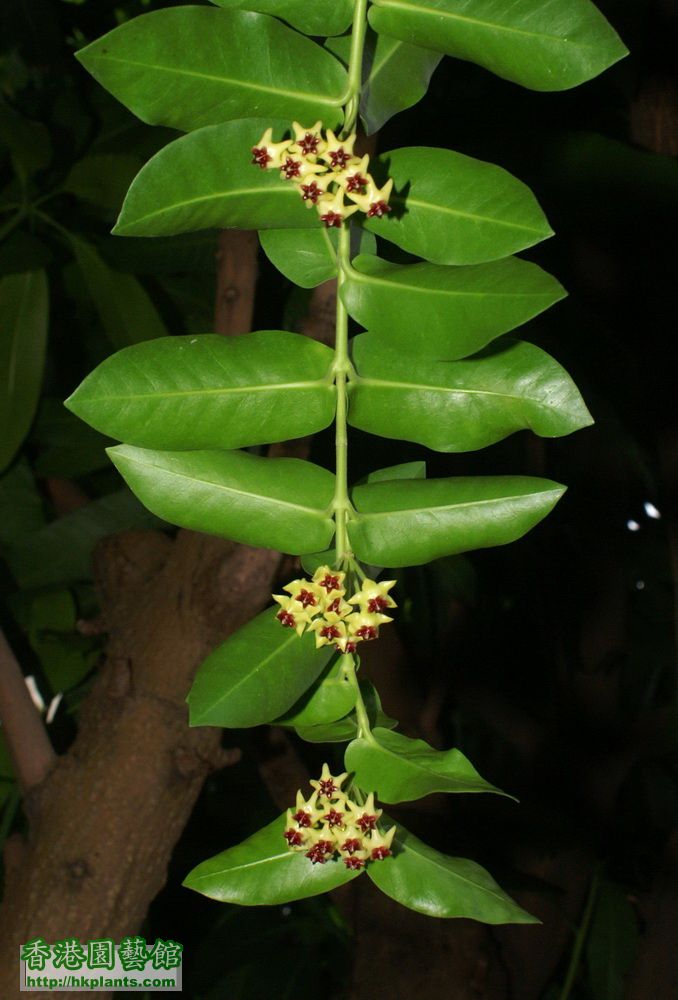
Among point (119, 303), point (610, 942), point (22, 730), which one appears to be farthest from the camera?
point (610, 942)

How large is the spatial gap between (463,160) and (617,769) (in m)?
1.10

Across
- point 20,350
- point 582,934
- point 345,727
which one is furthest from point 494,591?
point 345,727

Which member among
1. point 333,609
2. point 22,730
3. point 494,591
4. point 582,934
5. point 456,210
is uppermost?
point 456,210

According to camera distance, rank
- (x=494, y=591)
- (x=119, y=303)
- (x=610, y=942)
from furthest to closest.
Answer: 1. (x=494, y=591)
2. (x=610, y=942)
3. (x=119, y=303)

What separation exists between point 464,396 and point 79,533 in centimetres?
83

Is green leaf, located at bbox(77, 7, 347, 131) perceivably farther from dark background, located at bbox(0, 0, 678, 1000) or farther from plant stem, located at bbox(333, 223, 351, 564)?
dark background, located at bbox(0, 0, 678, 1000)

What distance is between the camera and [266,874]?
39 centimetres

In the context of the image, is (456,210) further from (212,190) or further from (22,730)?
(22,730)

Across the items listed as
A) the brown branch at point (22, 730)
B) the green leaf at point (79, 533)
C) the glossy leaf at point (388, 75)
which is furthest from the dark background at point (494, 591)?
the glossy leaf at point (388, 75)

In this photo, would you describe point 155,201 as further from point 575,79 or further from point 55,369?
point 55,369

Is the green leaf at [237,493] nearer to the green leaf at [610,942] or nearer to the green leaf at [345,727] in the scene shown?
the green leaf at [345,727]

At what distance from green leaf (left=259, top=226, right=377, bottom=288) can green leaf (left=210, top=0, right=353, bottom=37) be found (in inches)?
2.8

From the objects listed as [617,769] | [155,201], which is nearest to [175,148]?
[155,201]

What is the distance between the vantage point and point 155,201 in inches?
13.7
